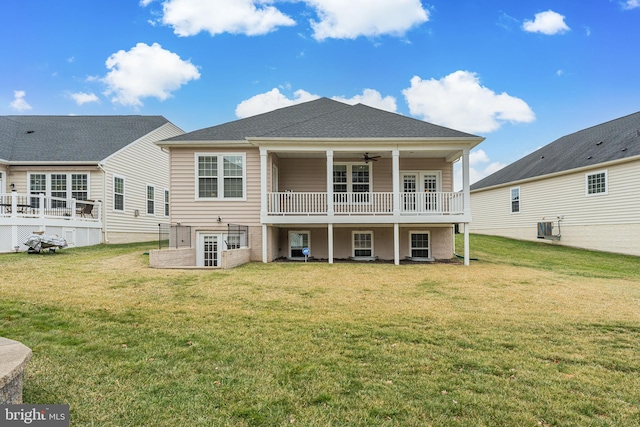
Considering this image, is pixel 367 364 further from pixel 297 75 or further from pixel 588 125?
pixel 588 125

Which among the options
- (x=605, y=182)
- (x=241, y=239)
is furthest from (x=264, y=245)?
(x=605, y=182)

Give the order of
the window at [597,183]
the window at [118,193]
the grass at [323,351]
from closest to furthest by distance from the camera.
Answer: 1. the grass at [323,351]
2. the window at [597,183]
3. the window at [118,193]

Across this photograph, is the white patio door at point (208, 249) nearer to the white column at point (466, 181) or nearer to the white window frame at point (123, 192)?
the white window frame at point (123, 192)

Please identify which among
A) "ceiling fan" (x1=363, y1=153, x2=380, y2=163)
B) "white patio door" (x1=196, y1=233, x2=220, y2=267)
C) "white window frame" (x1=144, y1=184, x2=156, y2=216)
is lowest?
"white patio door" (x1=196, y1=233, x2=220, y2=267)

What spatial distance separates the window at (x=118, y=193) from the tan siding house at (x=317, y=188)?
20.1 ft

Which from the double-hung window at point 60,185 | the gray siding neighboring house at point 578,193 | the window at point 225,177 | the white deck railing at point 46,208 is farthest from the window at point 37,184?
the gray siding neighboring house at point 578,193

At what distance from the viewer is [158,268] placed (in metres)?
9.99

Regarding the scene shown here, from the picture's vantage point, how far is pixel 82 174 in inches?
646

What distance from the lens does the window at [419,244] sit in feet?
45.6

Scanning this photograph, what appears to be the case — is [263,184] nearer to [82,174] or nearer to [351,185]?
[351,185]

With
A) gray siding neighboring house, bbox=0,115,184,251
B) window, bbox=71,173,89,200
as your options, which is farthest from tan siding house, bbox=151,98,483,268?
window, bbox=71,173,89,200

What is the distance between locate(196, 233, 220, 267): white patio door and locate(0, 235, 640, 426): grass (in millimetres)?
4557

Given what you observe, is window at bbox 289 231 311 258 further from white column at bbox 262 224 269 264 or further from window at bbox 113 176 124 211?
window at bbox 113 176 124 211

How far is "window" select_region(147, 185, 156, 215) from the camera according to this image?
19797 millimetres
